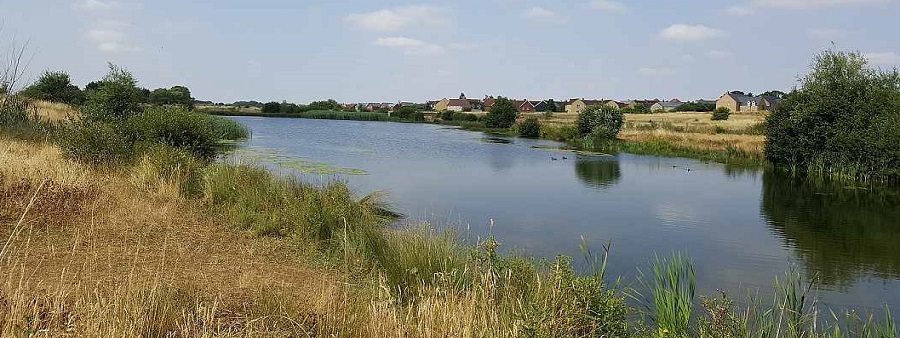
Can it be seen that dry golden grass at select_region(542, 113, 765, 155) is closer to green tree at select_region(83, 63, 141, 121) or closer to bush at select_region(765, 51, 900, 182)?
bush at select_region(765, 51, 900, 182)

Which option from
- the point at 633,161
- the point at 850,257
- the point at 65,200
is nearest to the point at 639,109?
the point at 633,161

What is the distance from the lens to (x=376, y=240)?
7.02m

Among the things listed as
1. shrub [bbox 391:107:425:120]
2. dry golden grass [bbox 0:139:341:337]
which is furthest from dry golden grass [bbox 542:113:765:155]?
shrub [bbox 391:107:425:120]

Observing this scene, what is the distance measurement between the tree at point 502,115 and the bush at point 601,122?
641 inches

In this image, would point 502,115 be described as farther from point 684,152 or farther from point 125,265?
point 125,265

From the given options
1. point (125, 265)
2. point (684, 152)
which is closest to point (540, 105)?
point (684, 152)

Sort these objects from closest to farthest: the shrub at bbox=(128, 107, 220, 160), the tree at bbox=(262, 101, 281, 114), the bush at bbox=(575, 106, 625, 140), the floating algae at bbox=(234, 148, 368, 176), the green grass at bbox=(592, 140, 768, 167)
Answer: the shrub at bbox=(128, 107, 220, 160)
the floating algae at bbox=(234, 148, 368, 176)
the green grass at bbox=(592, 140, 768, 167)
the bush at bbox=(575, 106, 625, 140)
the tree at bbox=(262, 101, 281, 114)

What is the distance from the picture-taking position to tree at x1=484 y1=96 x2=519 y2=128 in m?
60.8

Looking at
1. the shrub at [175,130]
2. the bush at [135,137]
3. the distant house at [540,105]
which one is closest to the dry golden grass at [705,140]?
the shrub at [175,130]

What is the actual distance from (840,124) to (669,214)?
45.3 ft

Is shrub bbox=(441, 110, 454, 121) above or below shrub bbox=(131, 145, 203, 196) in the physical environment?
above

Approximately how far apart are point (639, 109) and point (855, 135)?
6439 cm

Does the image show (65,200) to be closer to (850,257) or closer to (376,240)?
(376,240)

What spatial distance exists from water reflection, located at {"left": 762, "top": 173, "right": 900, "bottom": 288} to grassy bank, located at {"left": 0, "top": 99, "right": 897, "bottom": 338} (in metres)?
1.67
